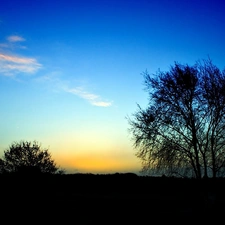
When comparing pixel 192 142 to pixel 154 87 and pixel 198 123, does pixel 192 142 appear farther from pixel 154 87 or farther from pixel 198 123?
pixel 154 87

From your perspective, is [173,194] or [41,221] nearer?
[41,221]

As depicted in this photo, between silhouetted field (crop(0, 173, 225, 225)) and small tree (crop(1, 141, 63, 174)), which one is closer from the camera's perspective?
silhouetted field (crop(0, 173, 225, 225))

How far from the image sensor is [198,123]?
23422mm

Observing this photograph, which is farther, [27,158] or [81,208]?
[27,158]

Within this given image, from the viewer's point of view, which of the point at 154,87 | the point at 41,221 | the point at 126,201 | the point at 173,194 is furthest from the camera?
the point at 154,87

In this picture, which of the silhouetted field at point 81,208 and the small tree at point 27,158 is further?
the small tree at point 27,158

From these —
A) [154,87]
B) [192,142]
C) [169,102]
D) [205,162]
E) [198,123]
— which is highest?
[154,87]

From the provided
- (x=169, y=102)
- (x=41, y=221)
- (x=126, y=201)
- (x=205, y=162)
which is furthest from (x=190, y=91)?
(x=41, y=221)

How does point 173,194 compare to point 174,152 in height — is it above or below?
below

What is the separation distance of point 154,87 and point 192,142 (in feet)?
18.9

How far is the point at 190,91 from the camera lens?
2347cm

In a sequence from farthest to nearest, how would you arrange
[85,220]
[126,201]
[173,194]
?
[173,194] < [126,201] < [85,220]

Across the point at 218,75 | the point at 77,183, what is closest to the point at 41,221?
the point at 77,183

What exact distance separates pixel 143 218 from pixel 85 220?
2894 mm
